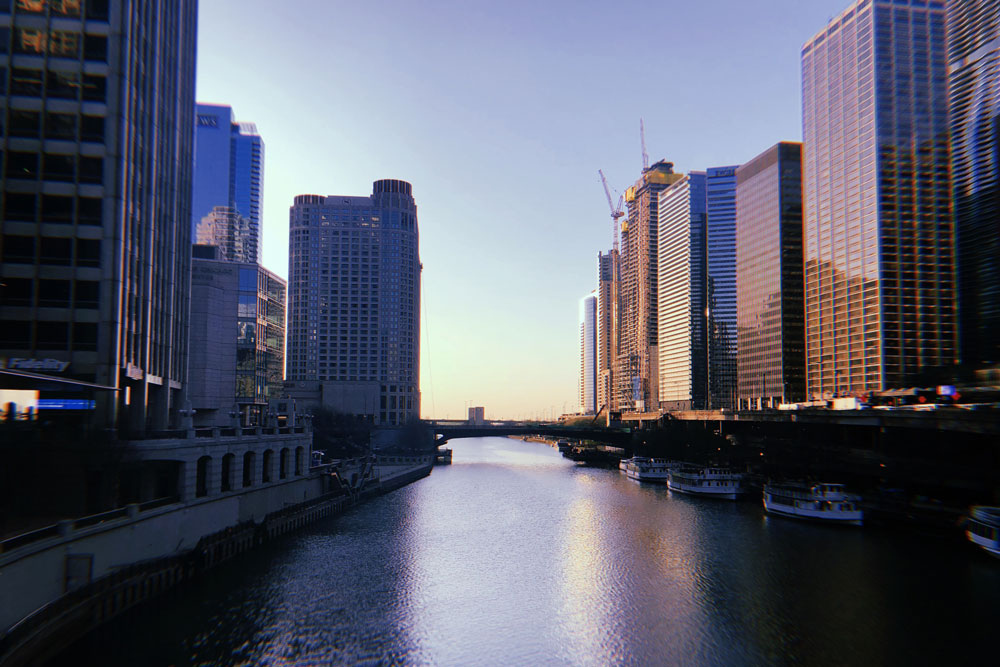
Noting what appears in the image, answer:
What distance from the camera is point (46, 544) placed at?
119 ft

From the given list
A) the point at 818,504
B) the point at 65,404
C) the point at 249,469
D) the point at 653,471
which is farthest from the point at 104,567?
the point at 653,471

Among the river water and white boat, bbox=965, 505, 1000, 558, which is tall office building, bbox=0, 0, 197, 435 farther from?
white boat, bbox=965, 505, 1000, 558

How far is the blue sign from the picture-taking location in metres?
57.1

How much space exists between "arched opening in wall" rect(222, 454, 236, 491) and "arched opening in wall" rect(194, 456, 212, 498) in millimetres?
2339

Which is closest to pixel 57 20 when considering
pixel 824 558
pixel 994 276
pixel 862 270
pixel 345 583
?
pixel 345 583

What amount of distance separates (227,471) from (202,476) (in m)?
5.38

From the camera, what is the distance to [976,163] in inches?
7229

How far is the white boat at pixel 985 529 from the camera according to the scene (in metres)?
58.6

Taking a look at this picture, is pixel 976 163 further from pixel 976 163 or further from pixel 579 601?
pixel 579 601

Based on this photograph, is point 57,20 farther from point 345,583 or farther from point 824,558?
point 824,558

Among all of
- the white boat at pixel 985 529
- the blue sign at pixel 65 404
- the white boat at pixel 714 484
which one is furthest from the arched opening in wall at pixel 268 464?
the white boat at pixel 985 529

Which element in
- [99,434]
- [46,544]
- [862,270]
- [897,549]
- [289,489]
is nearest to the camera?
[46,544]

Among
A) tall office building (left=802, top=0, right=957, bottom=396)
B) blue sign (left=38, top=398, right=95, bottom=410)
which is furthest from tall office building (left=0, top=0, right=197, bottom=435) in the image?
tall office building (left=802, top=0, right=957, bottom=396)

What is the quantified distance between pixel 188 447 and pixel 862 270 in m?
186
